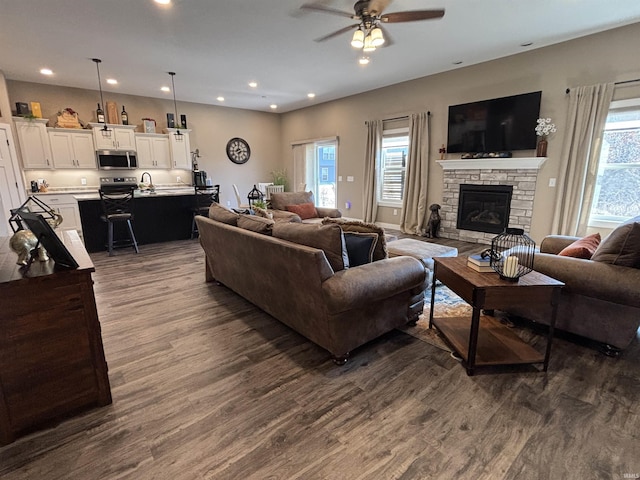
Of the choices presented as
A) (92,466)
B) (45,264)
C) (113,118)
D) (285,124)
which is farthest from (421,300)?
(285,124)

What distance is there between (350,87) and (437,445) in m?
6.69

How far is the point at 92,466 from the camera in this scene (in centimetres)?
144

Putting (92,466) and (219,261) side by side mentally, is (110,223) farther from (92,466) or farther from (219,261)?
(92,466)

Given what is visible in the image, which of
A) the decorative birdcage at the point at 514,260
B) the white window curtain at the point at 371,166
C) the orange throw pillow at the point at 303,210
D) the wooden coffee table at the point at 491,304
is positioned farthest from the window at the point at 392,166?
the wooden coffee table at the point at 491,304

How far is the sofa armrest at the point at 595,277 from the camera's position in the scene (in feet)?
6.59

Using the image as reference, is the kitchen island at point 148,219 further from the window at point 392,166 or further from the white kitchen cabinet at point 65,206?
the window at point 392,166

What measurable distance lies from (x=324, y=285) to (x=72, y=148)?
709cm

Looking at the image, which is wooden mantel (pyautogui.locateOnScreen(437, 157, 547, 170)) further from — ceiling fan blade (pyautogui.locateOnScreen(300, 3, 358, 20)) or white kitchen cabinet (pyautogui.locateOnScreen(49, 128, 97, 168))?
white kitchen cabinet (pyautogui.locateOnScreen(49, 128, 97, 168))

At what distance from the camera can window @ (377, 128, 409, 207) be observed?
6680 millimetres

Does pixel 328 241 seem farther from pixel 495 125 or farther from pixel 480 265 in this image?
pixel 495 125

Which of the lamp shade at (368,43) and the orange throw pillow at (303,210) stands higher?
the lamp shade at (368,43)

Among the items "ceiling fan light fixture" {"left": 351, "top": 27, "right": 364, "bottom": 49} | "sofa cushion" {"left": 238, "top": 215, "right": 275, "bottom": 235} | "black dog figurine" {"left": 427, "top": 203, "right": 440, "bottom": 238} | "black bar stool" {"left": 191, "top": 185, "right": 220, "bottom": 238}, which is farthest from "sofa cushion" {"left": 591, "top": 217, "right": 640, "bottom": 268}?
"black bar stool" {"left": 191, "top": 185, "right": 220, "bottom": 238}

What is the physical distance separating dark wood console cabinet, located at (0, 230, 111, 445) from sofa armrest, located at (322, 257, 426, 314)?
52.1 inches

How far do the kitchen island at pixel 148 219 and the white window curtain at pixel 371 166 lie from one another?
12.3ft
